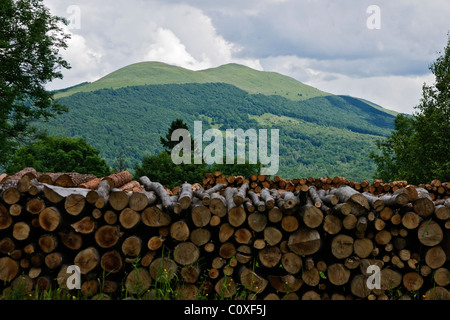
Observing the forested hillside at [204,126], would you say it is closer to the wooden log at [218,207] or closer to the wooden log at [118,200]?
the wooden log at [218,207]

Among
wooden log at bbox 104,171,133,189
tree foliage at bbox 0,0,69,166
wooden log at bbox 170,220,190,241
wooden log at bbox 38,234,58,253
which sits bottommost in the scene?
wooden log at bbox 38,234,58,253

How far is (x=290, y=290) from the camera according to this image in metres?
5.23

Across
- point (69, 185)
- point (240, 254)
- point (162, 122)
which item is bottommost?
point (240, 254)

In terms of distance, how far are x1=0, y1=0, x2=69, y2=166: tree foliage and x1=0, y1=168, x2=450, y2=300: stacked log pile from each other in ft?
72.3

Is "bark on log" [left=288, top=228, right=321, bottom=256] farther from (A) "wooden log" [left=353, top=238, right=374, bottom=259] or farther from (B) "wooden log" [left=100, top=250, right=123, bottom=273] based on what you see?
(B) "wooden log" [left=100, top=250, right=123, bottom=273]

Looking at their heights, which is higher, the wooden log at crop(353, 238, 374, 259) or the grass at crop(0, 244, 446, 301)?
the wooden log at crop(353, 238, 374, 259)

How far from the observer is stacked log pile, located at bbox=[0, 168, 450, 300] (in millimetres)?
5164

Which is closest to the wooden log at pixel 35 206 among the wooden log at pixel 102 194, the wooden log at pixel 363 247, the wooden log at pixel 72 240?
the wooden log at pixel 72 240

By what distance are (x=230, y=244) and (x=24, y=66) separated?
26048 millimetres

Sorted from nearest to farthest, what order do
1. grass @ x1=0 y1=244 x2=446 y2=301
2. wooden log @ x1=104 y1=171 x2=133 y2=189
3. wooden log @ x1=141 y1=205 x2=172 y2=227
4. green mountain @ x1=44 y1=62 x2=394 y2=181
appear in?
grass @ x1=0 y1=244 x2=446 y2=301 → wooden log @ x1=141 y1=205 x2=172 y2=227 → wooden log @ x1=104 y1=171 x2=133 y2=189 → green mountain @ x1=44 y1=62 x2=394 y2=181

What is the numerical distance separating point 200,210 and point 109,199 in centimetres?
117

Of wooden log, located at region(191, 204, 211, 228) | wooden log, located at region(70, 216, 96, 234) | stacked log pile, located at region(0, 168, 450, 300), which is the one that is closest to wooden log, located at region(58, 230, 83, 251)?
stacked log pile, located at region(0, 168, 450, 300)
